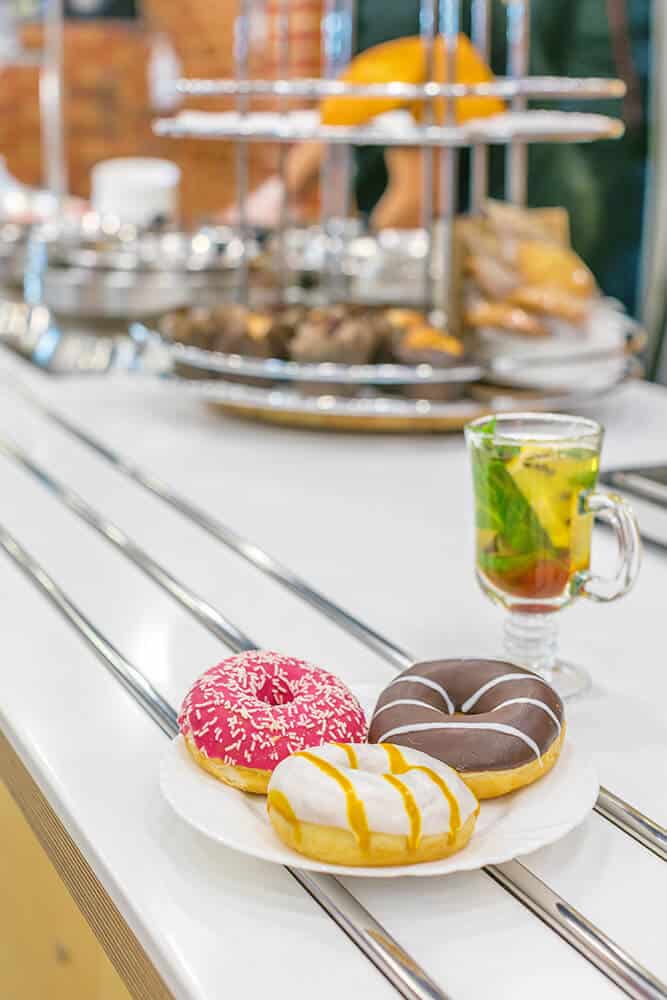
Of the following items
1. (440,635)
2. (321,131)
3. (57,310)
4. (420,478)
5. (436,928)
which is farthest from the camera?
(57,310)

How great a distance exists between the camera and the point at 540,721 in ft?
1.88

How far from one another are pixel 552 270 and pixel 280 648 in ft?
2.16

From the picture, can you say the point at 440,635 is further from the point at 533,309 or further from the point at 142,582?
the point at 533,309

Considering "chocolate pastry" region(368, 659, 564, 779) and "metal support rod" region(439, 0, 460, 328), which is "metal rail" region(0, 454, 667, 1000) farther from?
"metal support rod" region(439, 0, 460, 328)

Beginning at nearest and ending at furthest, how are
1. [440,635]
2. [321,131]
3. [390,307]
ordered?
[440,635] < [321,131] < [390,307]

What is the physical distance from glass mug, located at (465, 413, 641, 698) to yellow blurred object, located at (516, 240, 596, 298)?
623mm

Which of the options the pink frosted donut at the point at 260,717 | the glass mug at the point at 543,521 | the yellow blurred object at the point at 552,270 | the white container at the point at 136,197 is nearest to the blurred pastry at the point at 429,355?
the yellow blurred object at the point at 552,270

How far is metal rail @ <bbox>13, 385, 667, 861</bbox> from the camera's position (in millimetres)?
584

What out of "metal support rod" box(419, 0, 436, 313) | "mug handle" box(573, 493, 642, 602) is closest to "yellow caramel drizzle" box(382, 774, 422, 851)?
"mug handle" box(573, 493, 642, 602)

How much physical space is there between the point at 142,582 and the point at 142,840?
0.35 metres

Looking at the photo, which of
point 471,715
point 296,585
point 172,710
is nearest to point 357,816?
point 471,715

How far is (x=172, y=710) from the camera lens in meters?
0.70

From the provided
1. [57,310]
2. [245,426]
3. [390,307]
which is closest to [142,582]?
[245,426]

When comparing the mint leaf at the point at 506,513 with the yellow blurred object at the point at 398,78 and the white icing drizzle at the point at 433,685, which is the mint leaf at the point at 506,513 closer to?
the white icing drizzle at the point at 433,685
